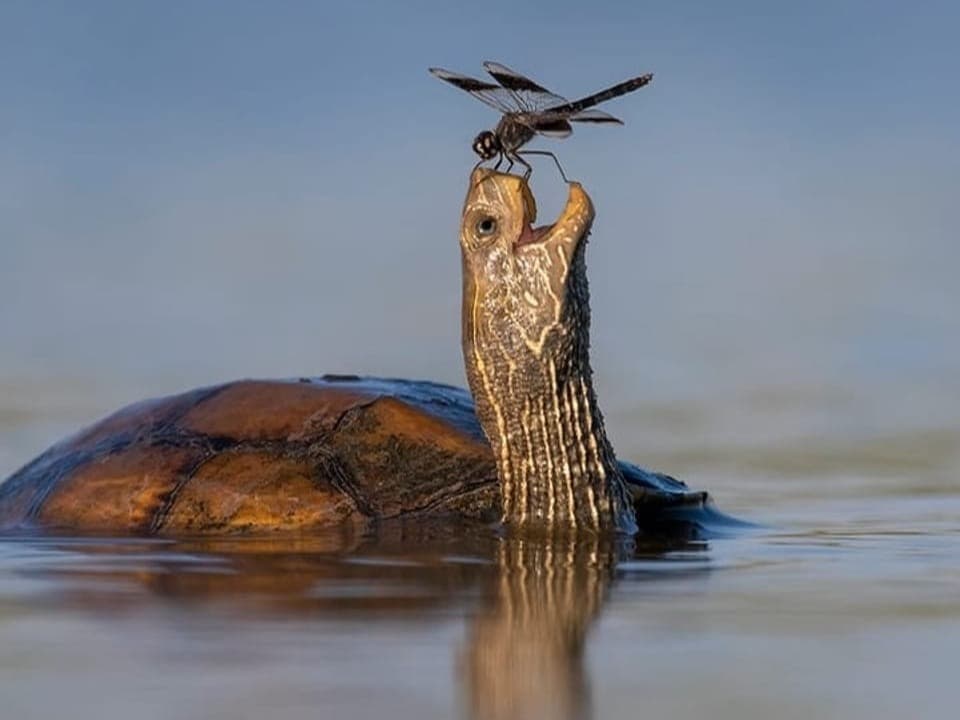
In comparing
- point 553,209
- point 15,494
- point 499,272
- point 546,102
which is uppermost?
point 553,209

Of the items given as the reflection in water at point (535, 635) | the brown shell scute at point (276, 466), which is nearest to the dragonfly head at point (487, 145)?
the brown shell scute at point (276, 466)

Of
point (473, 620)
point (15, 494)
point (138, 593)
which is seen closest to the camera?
point (473, 620)

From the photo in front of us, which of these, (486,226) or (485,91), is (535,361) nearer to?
(486,226)

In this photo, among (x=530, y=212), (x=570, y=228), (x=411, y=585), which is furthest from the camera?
(x=530, y=212)

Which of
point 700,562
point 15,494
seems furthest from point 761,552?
point 15,494

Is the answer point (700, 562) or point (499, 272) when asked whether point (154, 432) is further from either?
point (700, 562)

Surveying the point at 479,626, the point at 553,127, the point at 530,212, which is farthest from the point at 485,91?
the point at 479,626

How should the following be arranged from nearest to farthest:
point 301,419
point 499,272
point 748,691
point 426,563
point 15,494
A: 1. point 748,691
2. point 426,563
3. point 499,272
4. point 301,419
5. point 15,494

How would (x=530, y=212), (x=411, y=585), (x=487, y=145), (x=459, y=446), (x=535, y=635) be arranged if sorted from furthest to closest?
(x=459, y=446) < (x=487, y=145) < (x=530, y=212) < (x=411, y=585) < (x=535, y=635)

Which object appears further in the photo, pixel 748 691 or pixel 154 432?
pixel 154 432
